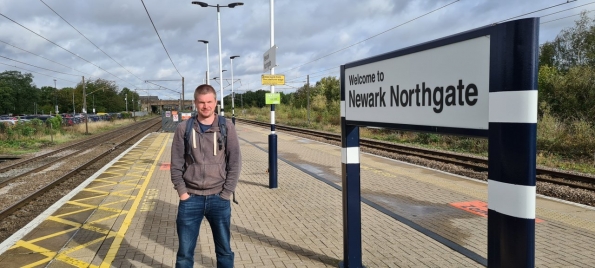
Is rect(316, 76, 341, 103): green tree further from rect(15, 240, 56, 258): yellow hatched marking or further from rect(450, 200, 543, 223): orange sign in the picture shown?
rect(15, 240, 56, 258): yellow hatched marking

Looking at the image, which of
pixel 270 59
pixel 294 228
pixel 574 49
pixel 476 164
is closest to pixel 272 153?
pixel 270 59

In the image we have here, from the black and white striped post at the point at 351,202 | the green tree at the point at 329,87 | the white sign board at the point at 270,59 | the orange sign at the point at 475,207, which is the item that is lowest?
the orange sign at the point at 475,207

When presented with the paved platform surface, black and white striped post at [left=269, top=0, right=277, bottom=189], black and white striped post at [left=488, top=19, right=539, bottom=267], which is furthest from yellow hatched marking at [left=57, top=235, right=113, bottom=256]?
black and white striped post at [left=488, top=19, right=539, bottom=267]

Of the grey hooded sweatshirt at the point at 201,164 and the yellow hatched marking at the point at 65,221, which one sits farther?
the yellow hatched marking at the point at 65,221

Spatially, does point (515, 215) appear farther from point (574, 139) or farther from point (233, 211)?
point (574, 139)

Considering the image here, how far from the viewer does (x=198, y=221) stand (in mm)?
3123

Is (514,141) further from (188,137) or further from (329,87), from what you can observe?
(329,87)

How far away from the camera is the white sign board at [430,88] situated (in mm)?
2264

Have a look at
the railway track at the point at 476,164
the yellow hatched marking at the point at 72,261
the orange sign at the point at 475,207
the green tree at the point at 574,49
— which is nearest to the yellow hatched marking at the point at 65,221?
the yellow hatched marking at the point at 72,261

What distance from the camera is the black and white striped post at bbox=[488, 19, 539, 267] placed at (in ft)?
6.36

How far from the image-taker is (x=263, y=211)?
20.7ft

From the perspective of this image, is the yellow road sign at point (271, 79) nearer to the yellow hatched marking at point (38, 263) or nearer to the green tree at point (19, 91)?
the yellow hatched marking at point (38, 263)

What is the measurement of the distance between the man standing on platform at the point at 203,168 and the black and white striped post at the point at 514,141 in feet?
5.81

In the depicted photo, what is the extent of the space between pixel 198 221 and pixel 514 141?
2200 mm
